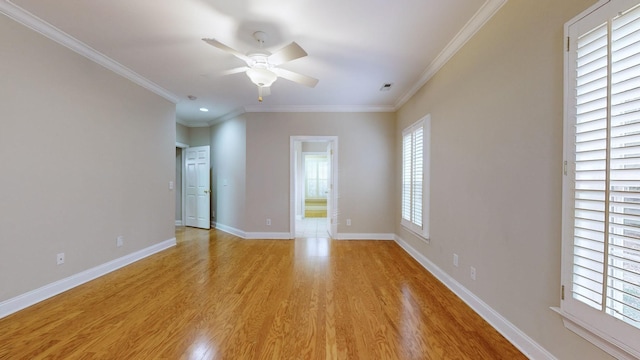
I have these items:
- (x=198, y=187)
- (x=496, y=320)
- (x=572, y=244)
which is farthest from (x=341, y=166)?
(x=572, y=244)

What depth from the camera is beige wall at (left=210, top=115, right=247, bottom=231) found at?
4883 mm

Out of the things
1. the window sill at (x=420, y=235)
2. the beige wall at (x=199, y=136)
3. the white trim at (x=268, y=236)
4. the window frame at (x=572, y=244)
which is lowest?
the white trim at (x=268, y=236)

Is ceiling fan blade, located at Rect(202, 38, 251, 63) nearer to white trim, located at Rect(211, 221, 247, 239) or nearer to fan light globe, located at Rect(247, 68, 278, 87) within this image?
fan light globe, located at Rect(247, 68, 278, 87)

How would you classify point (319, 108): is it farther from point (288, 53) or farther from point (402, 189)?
point (288, 53)

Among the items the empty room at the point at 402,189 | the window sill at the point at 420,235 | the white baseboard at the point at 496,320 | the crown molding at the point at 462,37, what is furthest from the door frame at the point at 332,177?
the white baseboard at the point at 496,320

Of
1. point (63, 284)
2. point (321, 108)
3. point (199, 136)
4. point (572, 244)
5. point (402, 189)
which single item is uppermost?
point (321, 108)

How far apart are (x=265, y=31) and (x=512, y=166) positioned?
2374 millimetres

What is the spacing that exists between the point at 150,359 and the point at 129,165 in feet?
8.74

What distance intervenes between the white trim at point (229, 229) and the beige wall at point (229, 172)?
6 centimetres

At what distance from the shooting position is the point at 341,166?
15.5 feet

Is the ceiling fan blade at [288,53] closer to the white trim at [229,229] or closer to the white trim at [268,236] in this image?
the white trim at [268,236]

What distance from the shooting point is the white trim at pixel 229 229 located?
4.87 meters

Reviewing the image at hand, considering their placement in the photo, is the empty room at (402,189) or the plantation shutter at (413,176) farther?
the plantation shutter at (413,176)

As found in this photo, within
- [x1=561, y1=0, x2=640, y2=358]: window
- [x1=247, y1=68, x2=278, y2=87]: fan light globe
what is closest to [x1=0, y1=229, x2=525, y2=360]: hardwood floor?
[x1=561, y1=0, x2=640, y2=358]: window
